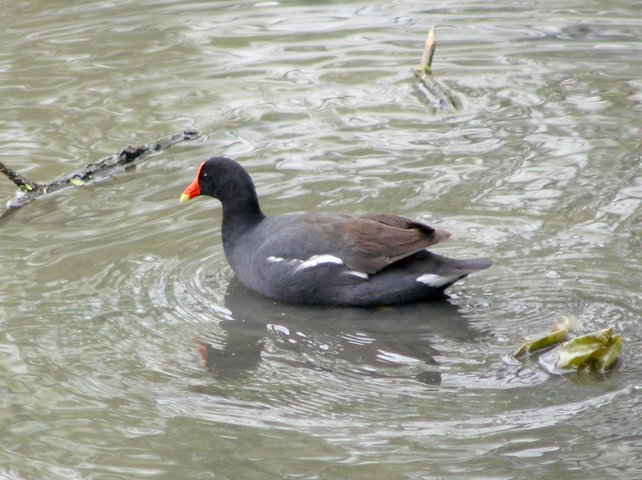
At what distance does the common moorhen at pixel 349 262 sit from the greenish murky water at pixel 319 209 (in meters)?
0.12

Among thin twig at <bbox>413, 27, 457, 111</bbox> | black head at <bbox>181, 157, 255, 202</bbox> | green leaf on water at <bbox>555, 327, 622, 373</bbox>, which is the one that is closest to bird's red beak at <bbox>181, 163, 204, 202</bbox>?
black head at <bbox>181, 157, 255, 202</bbox>

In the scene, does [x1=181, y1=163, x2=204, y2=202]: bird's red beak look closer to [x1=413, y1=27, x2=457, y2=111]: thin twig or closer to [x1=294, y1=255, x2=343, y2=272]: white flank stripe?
[x1=294, y1=255, x2=343, y2=272]: white flank stripe

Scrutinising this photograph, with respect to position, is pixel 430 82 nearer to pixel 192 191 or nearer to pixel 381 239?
pixel 192 191

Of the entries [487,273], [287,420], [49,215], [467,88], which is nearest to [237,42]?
[467,88]

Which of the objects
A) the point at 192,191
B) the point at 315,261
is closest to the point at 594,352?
the point at 315,261

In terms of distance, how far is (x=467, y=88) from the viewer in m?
8.98

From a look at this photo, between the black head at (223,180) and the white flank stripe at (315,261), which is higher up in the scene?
the black head at (223,180)

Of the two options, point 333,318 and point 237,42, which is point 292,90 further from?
point 333,318

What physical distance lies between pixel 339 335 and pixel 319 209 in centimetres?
153

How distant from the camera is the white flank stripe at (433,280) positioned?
5723 millimetres

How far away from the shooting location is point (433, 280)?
575 centimetres

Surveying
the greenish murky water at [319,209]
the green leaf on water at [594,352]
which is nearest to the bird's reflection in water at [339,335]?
Result: the greenish murky water at [319,209]

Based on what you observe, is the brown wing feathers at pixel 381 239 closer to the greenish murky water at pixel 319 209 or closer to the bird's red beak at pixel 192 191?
the greenish murky water at pixel 319 209

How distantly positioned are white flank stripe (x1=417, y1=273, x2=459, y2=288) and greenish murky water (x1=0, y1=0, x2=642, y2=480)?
16cm
